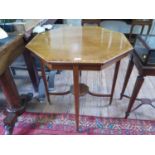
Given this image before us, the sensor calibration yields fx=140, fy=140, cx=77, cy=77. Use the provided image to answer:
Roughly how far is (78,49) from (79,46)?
5cm

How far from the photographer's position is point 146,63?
3.30 feet

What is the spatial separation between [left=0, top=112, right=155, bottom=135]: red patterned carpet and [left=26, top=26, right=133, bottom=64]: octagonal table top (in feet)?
2.57

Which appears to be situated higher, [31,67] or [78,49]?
[78,49]

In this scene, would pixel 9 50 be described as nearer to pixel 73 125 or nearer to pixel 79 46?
pixel 79 46

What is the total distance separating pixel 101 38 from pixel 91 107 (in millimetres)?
788

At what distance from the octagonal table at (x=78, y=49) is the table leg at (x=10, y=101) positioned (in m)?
0.38

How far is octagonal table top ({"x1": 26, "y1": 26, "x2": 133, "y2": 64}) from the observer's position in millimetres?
878

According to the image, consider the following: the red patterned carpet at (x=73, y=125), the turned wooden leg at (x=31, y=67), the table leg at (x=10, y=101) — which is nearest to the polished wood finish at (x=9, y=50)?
the table leg at (x=10, y=101)

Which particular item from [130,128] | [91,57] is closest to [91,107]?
[130,128]

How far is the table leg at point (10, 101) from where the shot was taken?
118 cm

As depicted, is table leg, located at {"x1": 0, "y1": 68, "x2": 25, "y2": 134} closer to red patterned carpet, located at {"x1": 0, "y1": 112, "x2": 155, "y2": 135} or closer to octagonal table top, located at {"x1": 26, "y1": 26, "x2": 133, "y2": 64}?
red patterned carpet, located at {"x1": 0, "y1": 112, "x2": 155, "y2": 135}

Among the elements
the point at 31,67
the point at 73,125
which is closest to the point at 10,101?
the point at 31,67

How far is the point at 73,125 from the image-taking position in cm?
139
